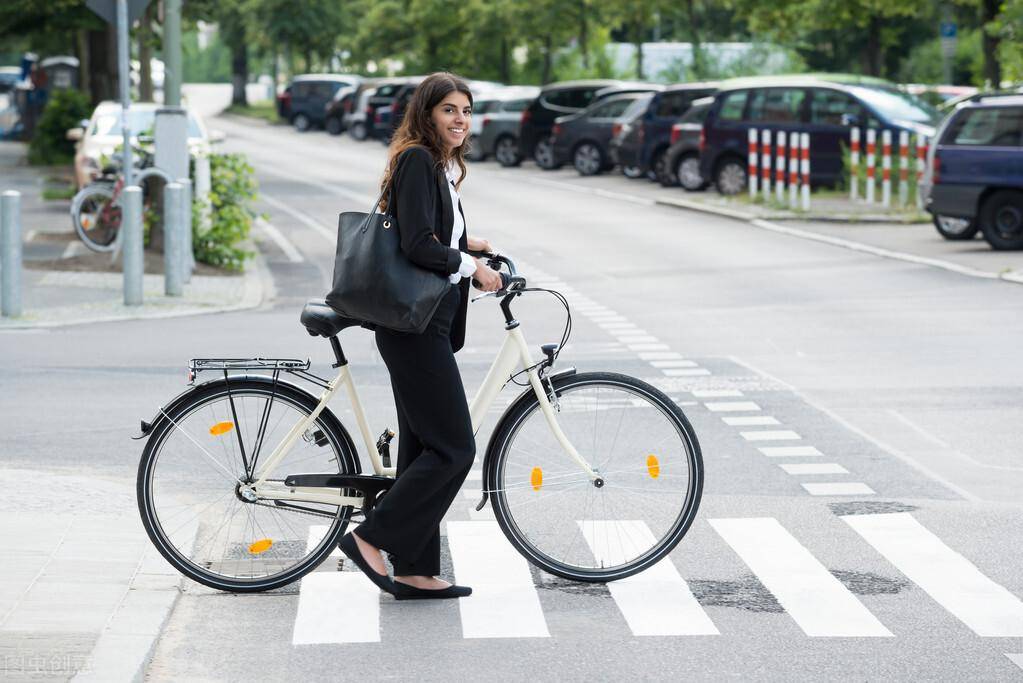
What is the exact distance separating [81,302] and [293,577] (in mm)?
9416

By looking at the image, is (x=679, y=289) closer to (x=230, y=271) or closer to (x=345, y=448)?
(x=230, y=271)

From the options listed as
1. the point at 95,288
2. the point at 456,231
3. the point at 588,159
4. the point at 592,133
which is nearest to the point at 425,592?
the point at 456,231

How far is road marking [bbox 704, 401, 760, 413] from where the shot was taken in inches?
392

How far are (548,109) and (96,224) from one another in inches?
844

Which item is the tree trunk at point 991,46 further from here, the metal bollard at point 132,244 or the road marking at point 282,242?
the metal bollard at point 132,244

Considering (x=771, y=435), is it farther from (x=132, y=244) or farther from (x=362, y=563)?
(x=132, y=244)

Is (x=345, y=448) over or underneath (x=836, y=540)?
over

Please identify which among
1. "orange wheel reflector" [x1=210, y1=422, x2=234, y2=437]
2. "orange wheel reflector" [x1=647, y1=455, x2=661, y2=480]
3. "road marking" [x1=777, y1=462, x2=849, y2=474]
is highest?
"orange wheel reflector" [x1=210, y1=422, x2=234, y2=437]

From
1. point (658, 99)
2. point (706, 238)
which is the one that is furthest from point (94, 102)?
point (706, 238)

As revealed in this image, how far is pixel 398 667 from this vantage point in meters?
5.39

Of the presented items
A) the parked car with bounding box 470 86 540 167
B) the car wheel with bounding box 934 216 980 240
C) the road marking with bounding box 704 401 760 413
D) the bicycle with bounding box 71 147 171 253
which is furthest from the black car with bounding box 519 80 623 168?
the road marking with bounding box 704 401 760 413

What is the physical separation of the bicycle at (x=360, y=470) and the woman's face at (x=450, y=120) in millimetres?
478

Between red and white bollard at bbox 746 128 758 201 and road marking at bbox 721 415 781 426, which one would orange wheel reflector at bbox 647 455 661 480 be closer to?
road marking at bbox 721 415 781 426

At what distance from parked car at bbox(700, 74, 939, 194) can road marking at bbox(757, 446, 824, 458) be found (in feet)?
60.6
